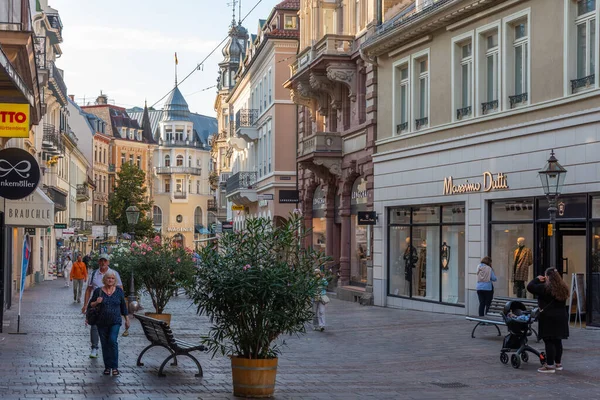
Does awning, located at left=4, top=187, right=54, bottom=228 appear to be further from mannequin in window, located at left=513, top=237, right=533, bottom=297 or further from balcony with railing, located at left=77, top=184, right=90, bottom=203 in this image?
balcony with railing, located at left=77, top=184, right=90, bottom=203

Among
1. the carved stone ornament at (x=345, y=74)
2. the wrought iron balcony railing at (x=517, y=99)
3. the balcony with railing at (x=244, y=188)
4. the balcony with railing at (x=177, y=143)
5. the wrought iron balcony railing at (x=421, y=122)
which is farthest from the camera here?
the balcony with railing at (x=177, y=143)

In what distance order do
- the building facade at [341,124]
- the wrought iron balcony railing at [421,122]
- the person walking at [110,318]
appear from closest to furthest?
the person walking at [110,318]
the wrought iron balcony railing at [421,122]
the building facade at [341,124]

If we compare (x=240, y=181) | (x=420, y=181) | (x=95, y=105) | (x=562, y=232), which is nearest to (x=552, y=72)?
(x=562, y=232)

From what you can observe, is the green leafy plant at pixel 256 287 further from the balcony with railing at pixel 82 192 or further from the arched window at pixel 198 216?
the arched window at pixel 198 216

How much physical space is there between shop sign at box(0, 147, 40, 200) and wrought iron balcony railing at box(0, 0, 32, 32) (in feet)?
7.59

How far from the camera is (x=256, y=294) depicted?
1221cm

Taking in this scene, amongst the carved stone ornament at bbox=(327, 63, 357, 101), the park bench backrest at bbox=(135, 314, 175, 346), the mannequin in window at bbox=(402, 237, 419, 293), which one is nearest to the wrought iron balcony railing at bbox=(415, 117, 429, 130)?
the mannequin in window at bbox=(402, 237, 419, 293)

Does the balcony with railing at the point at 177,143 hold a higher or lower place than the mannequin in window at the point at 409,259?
higher

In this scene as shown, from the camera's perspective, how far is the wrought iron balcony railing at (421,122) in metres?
29.2

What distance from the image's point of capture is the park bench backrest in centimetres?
1452

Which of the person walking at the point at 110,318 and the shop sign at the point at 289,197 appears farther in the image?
the shop sign at the point at 289,197

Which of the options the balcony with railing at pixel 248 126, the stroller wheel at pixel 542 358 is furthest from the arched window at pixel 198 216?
the stroller wheel at pixel 542 358

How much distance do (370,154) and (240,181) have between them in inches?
1000

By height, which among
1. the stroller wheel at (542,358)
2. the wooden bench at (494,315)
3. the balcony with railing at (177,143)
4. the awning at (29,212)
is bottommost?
the stroller wheel at (542,358)
